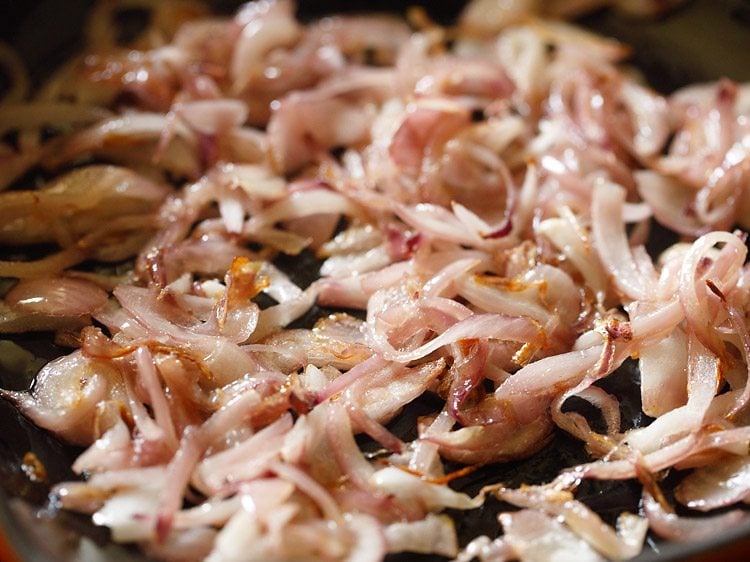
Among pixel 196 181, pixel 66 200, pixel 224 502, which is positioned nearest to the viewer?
pixel 224 502

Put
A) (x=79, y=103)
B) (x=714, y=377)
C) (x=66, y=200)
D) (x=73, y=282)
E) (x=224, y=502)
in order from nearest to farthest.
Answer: (x=224, y=502), (x=714, y=377), (x=73, y=282), (x=66, y=200), (x=79, y=103)

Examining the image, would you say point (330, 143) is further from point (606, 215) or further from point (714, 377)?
point (714, 377)

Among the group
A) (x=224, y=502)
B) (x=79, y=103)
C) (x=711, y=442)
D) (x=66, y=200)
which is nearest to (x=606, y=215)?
(x=711, y=442)

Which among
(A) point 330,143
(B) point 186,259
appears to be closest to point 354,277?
(B) point 186,259

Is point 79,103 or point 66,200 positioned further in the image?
point 79,103

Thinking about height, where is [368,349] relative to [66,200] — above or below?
below

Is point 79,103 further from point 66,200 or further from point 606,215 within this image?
point 606,215
